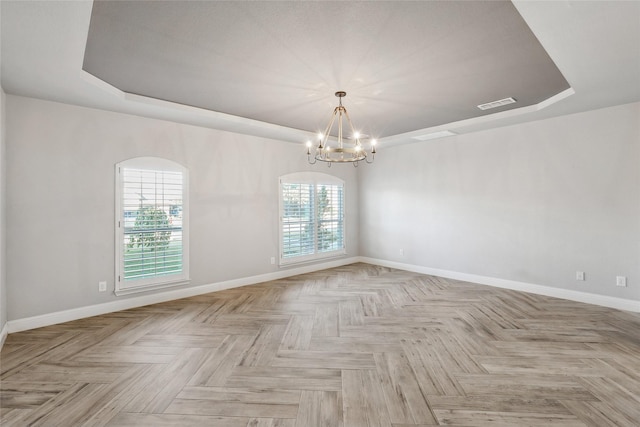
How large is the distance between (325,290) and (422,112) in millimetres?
3091

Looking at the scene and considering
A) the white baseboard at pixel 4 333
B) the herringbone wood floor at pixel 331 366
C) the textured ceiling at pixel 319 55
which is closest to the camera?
the herringbone wood floor at pixel 331 366

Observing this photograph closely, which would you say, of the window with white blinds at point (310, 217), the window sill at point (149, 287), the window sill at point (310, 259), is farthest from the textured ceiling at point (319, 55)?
the window sill at point (310, 259)

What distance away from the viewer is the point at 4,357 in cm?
283

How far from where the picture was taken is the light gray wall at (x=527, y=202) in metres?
4.09

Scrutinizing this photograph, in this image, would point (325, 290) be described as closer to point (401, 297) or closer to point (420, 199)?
point (401, 297)

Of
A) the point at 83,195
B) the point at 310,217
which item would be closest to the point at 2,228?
the point at 83,195

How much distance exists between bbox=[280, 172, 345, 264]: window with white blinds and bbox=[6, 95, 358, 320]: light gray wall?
0.99 m

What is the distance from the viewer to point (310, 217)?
6344 mm

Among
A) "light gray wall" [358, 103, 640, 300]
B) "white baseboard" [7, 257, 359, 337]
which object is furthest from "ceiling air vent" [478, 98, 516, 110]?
"white baseboard" [7, 257, 359, 337]

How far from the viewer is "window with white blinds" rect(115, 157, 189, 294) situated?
4.11 m

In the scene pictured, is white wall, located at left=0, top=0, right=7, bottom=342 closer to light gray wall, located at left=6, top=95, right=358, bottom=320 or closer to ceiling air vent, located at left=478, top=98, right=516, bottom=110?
light gray wall, located at left=6, top=95, right=358, bottom=320

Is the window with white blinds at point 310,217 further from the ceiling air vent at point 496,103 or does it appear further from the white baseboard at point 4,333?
the white baseboard at point 4,333

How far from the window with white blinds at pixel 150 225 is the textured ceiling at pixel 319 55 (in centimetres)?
110

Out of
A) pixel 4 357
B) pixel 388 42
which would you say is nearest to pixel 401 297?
pixel 388 42
